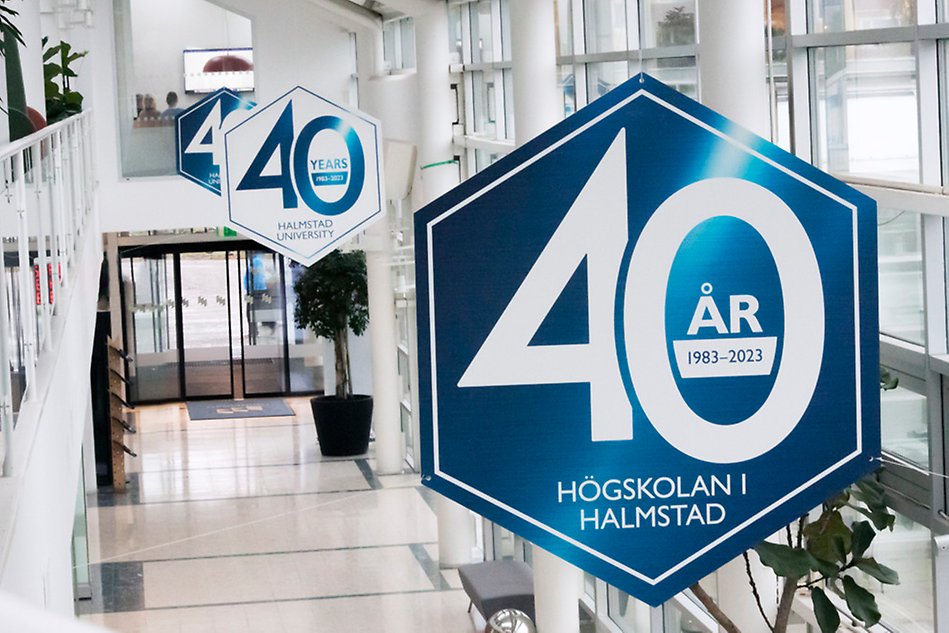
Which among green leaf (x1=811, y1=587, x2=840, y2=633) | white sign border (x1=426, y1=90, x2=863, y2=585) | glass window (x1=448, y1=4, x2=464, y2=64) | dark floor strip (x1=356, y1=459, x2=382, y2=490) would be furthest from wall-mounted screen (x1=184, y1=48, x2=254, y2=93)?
white sign border (x1=426, y1=90, x2=863, y2=585)

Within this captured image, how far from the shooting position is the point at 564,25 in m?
9.20

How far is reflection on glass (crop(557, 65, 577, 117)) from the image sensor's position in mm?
9219

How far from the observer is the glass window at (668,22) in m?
6.99

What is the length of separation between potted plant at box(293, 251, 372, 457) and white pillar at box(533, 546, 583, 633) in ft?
A: 27.5

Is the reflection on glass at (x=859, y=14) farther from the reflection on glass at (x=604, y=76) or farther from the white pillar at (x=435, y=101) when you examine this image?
the white pillar at (x=435, y=101)

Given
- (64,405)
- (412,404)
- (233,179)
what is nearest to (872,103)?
(64,405)

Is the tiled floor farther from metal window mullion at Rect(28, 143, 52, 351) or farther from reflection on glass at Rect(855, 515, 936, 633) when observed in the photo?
metal window mullion at Rect(28, 143, 52, 351)

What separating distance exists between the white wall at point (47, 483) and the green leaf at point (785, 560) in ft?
6.47

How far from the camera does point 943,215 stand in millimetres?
4566

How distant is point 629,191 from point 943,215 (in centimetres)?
276

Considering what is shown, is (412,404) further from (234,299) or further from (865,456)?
(865,456)

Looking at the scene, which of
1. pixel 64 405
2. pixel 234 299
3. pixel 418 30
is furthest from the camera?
pixel 234 299

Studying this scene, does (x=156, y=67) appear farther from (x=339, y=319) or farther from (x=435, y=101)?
(x=435, y=101)

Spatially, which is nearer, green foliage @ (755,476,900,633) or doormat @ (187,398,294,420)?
green foliage @ (755,476,900,633)
